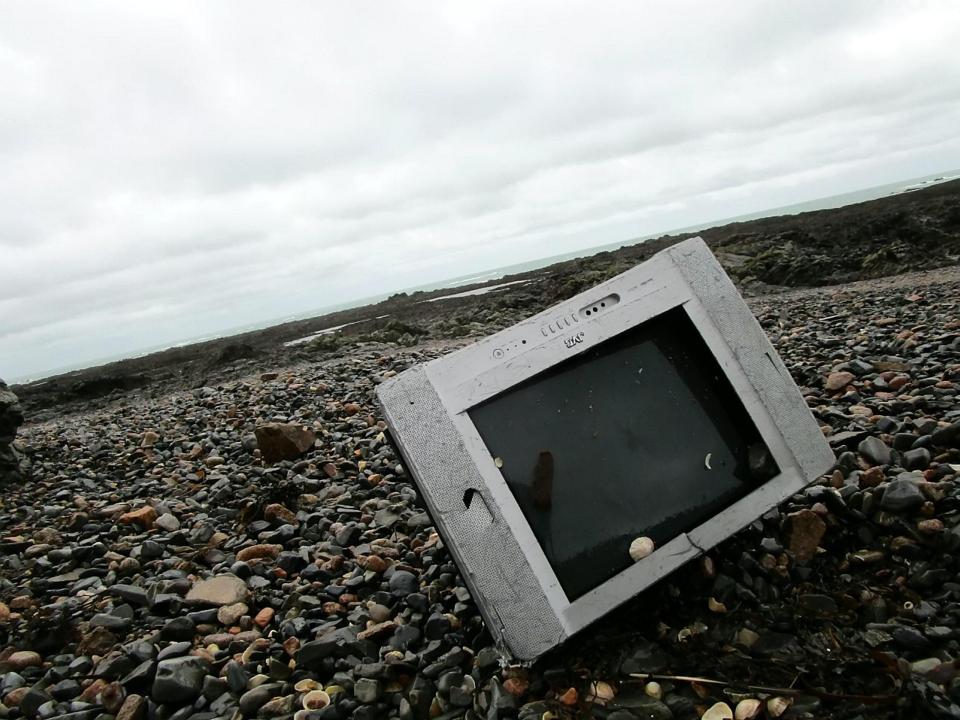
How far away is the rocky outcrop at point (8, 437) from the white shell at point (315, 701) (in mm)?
5119

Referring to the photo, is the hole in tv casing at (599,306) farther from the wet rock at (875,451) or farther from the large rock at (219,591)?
the large rock at (219,591)

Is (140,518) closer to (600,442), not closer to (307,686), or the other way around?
(307,686)

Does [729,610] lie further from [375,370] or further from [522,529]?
[375,370]

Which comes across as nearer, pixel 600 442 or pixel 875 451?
pixel 600 442

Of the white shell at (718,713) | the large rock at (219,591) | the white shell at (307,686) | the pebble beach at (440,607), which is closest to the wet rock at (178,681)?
A: the pebble beach at (440,607)

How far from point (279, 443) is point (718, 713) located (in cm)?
423

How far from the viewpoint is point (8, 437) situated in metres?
5.80

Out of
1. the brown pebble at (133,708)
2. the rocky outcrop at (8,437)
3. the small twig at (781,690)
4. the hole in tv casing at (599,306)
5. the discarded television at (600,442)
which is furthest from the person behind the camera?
the rocky outcrop at (8,437)

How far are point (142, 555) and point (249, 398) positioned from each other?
5120 millimetres

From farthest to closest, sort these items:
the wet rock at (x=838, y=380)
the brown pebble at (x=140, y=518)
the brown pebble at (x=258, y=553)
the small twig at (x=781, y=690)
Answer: the wet rock at (x=838, y=380) → the brown pebble at (x=140, y=518) → the brown pebble at (x=258, y=553) → the small twig at (x=781, y=690)

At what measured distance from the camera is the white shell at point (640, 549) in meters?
1.83

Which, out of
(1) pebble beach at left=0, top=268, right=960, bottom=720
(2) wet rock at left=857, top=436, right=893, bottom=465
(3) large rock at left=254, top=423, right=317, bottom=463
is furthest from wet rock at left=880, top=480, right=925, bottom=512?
(3) large rock at left=254, top=423, right=317, bottom=463

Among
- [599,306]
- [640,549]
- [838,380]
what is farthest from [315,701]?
[838,380]

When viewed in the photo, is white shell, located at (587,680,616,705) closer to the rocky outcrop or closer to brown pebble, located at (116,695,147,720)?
brown pebble, located at (116,695,147,720)
